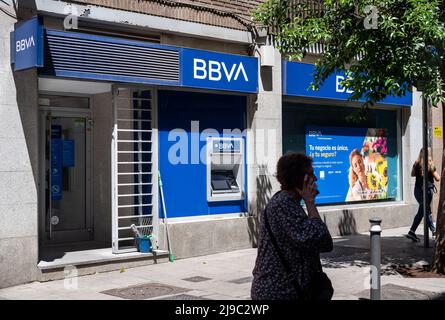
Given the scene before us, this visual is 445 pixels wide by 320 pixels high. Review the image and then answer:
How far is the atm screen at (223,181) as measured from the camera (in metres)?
11.1

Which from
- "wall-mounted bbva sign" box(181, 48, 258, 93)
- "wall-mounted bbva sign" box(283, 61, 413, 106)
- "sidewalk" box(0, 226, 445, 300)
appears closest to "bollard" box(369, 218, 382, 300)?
"sidewalk" box(0, 226, 445, 300)

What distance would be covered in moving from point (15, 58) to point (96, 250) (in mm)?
3530

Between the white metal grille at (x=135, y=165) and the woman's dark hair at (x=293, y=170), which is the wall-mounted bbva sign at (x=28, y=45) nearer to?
the white metal grille at (x=135, y=165)

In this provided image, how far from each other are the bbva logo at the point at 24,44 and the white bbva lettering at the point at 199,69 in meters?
3.17

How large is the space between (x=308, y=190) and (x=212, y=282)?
507 centimetres

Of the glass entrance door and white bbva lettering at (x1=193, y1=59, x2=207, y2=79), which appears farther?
the glass entrance door

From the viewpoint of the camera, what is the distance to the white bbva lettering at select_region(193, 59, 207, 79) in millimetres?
10328

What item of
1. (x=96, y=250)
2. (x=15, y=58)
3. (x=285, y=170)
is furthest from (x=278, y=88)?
(x=285, y=170)

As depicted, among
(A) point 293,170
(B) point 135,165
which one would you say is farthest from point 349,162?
(A) point 293,170

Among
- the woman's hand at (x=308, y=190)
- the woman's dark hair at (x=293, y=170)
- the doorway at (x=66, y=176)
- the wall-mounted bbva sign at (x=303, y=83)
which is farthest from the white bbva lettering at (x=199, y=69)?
the woman's hand at (x=308, y=190)

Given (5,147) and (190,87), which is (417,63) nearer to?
(190,87)

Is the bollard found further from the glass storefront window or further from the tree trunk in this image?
the glass storefront window

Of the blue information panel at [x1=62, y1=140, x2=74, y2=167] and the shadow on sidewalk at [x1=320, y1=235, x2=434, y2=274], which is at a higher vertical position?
the blue information panel at [x1=62, y1=140, x2=74, y2=167]

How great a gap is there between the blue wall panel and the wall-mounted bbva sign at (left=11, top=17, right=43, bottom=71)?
2.78 metres
